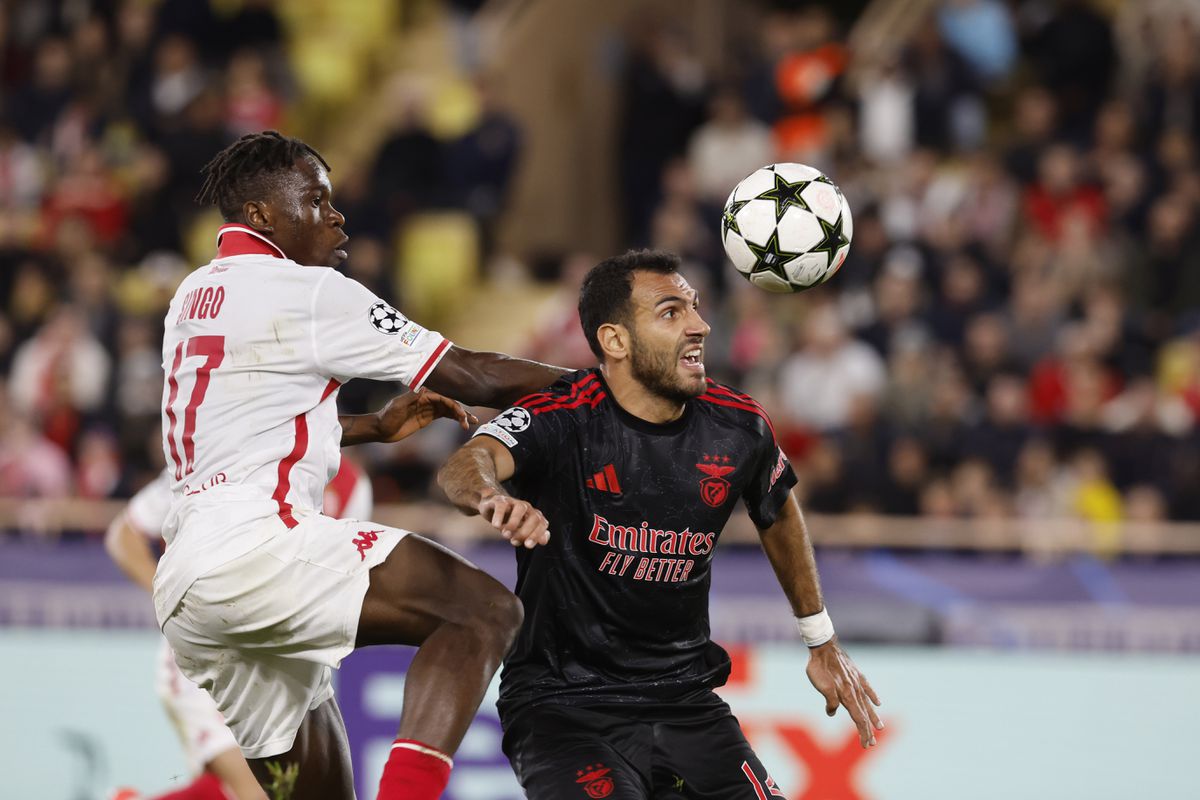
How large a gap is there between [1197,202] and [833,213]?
7570mm

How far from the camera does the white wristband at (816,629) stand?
18.9 feet

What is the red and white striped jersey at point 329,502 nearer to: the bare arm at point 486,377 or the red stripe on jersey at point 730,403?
the bare arm at point 486,377

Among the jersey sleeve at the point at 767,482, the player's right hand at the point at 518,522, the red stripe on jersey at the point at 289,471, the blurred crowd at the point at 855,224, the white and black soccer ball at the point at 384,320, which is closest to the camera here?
the player's right hand at the point at 518,522

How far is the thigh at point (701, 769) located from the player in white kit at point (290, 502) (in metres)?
0.76

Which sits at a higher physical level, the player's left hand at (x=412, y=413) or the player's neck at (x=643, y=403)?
the player's neck at (x=643, y=403)

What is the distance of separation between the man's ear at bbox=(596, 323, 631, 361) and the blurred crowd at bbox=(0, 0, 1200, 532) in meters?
6.31

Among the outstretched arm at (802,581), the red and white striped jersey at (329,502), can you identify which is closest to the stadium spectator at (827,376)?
the red and white striped jersey at (329,502)

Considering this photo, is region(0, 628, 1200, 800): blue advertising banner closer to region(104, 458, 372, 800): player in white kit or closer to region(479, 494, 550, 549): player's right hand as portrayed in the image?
region(104, 458, 372, 800): player in white kit

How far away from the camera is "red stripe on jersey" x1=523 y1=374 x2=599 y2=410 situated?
5459mm

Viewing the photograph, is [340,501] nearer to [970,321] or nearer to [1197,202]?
[970,321]

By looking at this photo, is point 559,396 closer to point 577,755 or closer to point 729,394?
point 729,394

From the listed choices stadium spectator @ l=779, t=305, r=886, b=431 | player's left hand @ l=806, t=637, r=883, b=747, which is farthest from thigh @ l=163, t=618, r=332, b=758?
stadium spectator @ l=779, t=305, r=886, b=431

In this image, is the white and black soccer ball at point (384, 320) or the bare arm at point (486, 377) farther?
the bare arm at point (486, 377)

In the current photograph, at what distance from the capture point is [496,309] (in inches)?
639
